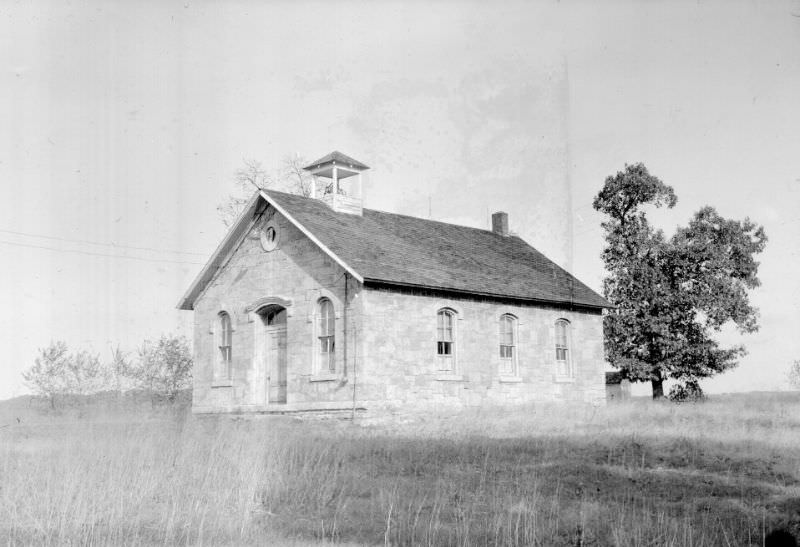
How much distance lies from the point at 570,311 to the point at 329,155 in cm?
926

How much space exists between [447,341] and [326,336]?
138 inches

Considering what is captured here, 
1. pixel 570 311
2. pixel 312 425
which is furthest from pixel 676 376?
pixel 312 425

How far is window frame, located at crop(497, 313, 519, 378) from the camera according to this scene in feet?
82.1

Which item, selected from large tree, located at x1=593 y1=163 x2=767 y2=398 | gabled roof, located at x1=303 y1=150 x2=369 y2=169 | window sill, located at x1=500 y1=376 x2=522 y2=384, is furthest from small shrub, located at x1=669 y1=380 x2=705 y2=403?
gabled roof, located at x1=303 y1=150 x2=369 y2=169

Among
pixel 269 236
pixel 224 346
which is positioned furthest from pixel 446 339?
pixel 224 346

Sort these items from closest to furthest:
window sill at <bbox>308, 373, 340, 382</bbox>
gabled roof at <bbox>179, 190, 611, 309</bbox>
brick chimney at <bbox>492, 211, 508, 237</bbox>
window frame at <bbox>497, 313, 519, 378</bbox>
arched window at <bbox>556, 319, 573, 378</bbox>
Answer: window sill at <bbox>308, 373, 340, 382</bbox> → gabled roof at <bbox>179, 190, 611, 309</bbox> → window frame at <bbox>497, 313, 519, 378</bbox> → arched window at <bbox>556, 319, 573, 378</bbox> → brick chimney at <bbox>492, 211, 508, 237</bbox>

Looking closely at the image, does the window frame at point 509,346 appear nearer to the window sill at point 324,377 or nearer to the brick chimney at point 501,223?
the window sill at point 324,377

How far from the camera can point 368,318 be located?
21188 millimetres

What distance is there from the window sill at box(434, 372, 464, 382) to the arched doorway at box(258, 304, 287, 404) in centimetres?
424

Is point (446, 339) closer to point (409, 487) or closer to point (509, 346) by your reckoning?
point (509, 346)

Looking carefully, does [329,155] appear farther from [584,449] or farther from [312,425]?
[584,449]

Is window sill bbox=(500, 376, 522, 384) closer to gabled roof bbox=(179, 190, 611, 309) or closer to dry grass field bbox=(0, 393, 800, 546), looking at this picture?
gabled roof bbox=(179, 190, 611, 309)

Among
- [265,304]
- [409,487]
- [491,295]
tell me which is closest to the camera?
[409,487]

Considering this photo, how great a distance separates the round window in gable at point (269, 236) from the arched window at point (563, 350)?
31.3ft
